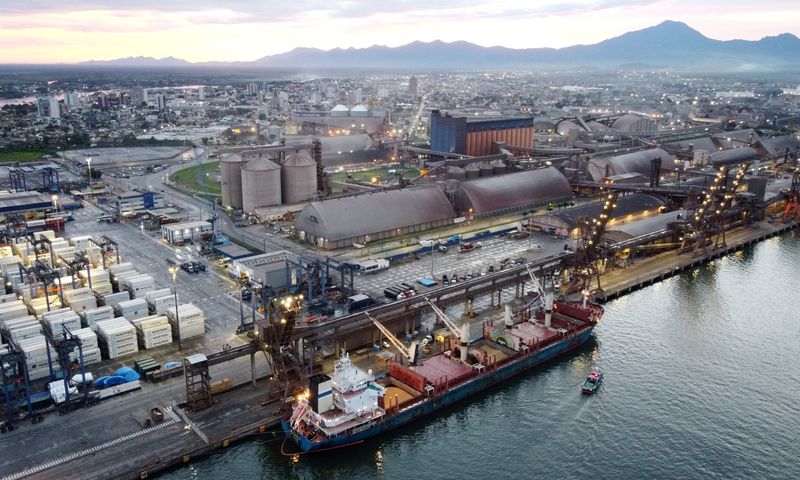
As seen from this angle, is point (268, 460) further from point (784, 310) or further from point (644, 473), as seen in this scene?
point (784, 310)

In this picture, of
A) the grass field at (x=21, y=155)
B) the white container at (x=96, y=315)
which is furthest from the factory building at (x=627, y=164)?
the grass field at (x=21, y=155)

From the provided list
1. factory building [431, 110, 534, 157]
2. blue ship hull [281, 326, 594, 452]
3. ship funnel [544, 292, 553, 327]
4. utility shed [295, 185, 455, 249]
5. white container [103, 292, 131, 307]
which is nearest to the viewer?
blue ship hull [281, 326, 594, 452]

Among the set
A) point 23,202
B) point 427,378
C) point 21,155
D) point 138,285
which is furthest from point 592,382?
point 21,155

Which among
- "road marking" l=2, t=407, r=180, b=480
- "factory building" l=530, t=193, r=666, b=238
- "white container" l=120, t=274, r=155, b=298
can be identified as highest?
"factory building" l=530, t=193, r=666, b=238

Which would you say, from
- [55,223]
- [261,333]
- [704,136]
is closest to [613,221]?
[261,333]

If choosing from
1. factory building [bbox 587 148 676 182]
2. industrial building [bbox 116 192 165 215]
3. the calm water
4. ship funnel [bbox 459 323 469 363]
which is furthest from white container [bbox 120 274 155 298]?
factory building [bbox 587 148 676 182]

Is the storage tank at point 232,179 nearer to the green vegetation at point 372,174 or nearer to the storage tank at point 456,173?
the green vegetation at point 372,174

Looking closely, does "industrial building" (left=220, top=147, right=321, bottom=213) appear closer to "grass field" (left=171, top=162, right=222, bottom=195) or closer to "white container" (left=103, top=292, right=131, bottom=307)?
"grass field" (left=171, top=162, right=222, bottom=195)
